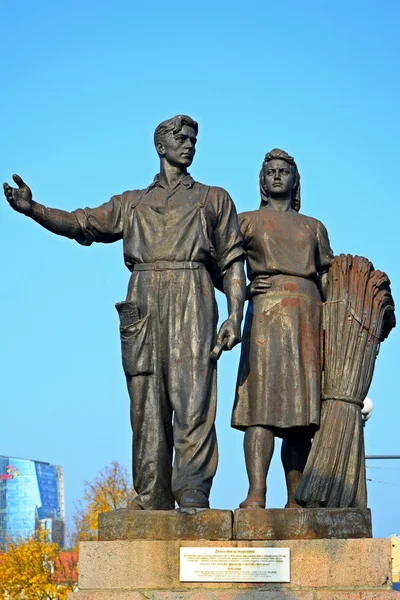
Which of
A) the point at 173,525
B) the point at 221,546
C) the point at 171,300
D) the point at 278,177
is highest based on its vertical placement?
the point at 278,177

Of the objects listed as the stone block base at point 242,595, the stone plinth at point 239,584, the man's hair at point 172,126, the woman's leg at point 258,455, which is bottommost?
the stone block base at point 242,595

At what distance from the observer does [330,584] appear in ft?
33.1

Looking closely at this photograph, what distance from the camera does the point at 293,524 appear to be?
1045 centimetres

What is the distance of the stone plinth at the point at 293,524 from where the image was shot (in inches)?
410

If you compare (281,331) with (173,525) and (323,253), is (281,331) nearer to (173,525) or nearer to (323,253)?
(323,253)

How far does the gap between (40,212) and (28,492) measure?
16091 centimetres

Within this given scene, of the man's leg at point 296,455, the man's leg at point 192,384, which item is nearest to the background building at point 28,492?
the man's leg at point 296,455

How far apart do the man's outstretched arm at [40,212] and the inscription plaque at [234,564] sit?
314cm

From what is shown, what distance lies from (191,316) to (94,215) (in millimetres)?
1385

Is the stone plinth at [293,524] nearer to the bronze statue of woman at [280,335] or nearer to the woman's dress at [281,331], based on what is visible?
the bronze statue of woman at [280,335]

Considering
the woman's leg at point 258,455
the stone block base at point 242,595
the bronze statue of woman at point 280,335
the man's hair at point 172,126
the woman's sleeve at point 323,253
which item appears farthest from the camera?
the woman's sleeve at point 323,253

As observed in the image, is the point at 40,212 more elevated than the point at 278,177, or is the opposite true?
the point at 278,177

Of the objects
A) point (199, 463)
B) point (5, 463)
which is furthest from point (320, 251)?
point (5, 463)

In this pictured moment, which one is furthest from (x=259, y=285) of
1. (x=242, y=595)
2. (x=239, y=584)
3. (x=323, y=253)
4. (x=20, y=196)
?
(x=242, y=595)
